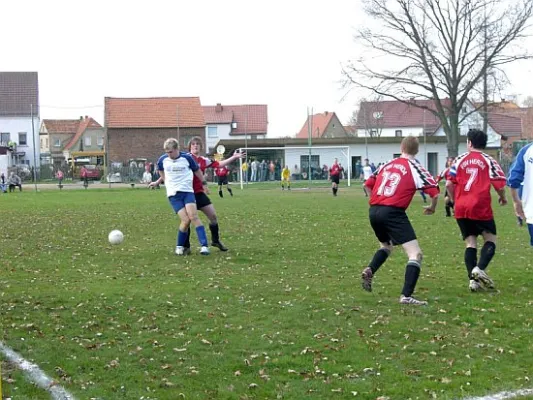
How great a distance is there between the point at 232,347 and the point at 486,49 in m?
49.7

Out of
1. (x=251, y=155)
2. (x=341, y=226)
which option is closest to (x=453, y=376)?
(x=341, y=226)

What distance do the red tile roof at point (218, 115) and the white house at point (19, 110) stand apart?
2105cm

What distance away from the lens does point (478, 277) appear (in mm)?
9258

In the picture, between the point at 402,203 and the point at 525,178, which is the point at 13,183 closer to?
the point at 402,203

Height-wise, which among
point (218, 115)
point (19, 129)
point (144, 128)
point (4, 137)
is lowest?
point (4, 137)

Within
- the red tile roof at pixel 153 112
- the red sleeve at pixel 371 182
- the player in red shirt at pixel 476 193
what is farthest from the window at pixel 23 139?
the player in red shirt at pixel 476 193

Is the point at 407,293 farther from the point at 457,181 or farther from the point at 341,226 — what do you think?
the point at 341,226

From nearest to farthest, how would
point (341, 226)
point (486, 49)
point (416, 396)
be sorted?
point (416, 396) < point (341, 226) < point (486, 49)

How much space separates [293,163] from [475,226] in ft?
167

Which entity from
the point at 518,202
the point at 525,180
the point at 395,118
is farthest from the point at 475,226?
the point at 395,118

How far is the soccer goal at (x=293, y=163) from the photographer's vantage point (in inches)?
2270

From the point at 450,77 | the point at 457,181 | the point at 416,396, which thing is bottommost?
the point at 416,396

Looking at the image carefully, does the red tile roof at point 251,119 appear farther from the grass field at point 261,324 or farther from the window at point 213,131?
the grass field at point 261,324

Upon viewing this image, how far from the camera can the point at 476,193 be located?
9297 mm
